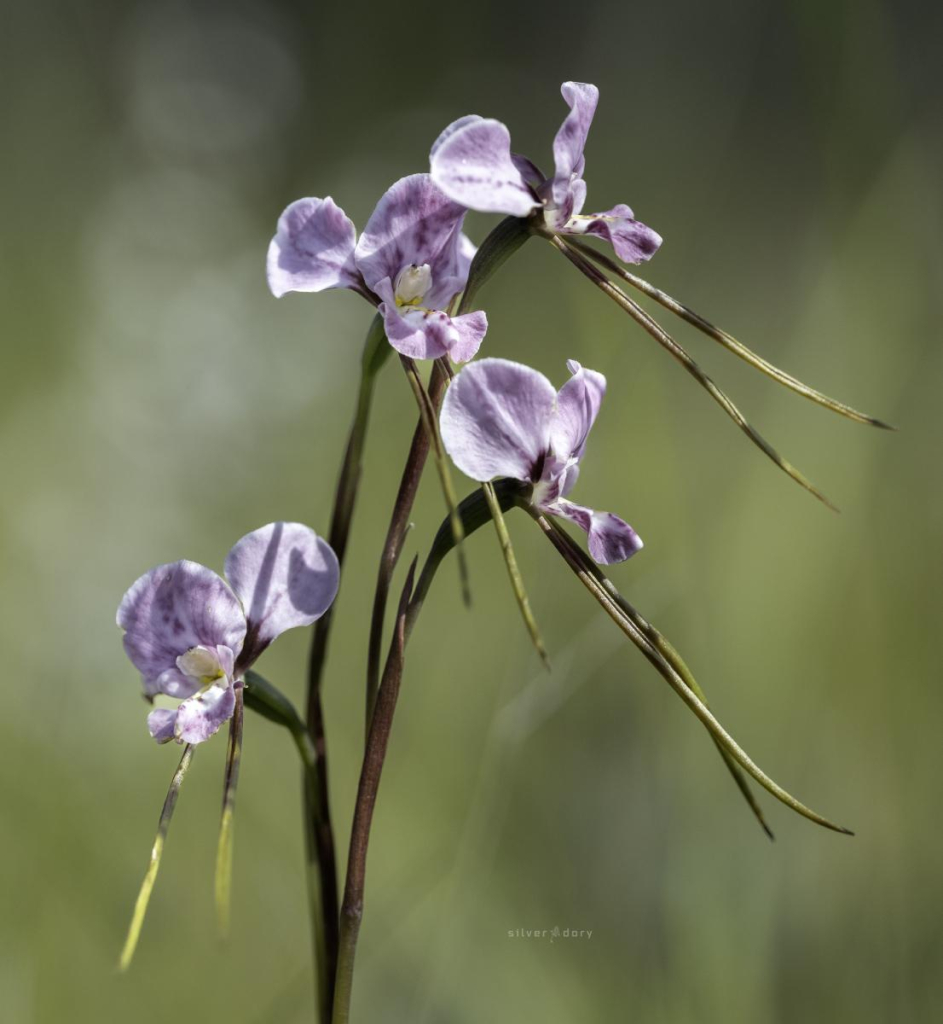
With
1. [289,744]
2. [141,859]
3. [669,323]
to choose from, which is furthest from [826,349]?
[141,859]

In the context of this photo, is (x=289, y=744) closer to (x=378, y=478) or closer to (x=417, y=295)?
(x=378, y=478)

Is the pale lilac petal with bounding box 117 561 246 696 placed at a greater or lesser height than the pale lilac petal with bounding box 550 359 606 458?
lesser

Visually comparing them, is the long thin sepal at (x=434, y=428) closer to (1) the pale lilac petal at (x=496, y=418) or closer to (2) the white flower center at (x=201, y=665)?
(1) the pale lilac petal at (x=496, y=418)

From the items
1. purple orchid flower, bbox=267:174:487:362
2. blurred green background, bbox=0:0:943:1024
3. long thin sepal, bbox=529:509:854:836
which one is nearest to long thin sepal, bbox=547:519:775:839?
long thin sepal, bbox=529:509:854:836

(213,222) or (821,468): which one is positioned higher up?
(213,222)

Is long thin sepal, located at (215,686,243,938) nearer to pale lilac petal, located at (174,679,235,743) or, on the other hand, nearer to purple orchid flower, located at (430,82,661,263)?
pale lilac petal, located at (174,679,235,743)

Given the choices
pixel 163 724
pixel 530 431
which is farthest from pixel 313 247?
pixel 163 724

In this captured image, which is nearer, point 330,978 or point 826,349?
point 330,978
